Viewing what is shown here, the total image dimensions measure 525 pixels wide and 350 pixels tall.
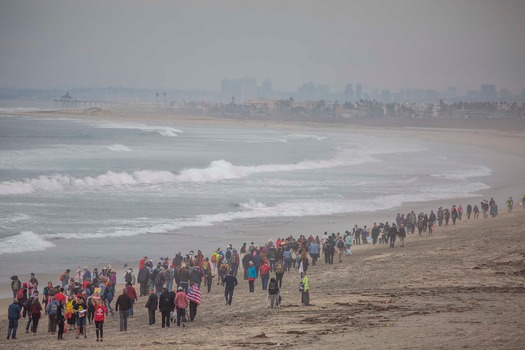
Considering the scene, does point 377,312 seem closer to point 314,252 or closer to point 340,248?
point 314,252

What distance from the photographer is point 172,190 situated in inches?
1885

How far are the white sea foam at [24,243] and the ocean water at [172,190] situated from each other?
4cm

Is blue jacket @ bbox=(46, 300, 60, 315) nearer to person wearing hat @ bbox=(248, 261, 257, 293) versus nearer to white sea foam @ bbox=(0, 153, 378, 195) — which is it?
person wearing hat @ bbox=(248, 261, 257, 293)

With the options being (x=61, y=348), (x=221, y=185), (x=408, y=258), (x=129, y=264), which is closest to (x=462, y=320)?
(x=61, y=348)

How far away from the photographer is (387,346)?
12.2 metres

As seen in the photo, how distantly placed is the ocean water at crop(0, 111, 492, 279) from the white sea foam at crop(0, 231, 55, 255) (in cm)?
4

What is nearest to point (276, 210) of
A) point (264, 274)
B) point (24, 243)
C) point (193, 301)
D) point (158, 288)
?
point (24, 243)

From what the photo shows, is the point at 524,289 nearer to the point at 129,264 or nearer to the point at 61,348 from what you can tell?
the point at 61,348

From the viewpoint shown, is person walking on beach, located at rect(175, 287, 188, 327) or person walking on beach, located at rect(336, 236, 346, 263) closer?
person walking on beach, located at rect(175, 287, 188, 327)

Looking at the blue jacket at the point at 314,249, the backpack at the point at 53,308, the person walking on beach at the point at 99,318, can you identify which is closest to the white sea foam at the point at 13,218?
the blue jacket at the point at 314,249

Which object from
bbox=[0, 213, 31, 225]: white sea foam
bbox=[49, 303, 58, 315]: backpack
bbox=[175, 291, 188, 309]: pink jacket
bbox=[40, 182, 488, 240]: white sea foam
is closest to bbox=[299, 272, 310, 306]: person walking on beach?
bbox=[175, 291, 188, 309]: pink jacket

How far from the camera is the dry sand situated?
12.9 metres

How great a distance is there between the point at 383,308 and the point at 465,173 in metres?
49.5

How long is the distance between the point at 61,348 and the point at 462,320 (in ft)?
23.8
